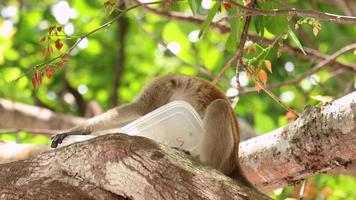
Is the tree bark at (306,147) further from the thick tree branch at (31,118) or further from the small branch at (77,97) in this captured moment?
the small branch at (77,97)

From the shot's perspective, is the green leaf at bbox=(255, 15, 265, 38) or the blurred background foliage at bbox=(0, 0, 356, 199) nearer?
the green leaf at bbox=(255, 15, 265, 38)

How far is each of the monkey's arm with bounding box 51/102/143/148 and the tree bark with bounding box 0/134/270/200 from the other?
155cm

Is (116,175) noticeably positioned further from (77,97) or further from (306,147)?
(77,97)

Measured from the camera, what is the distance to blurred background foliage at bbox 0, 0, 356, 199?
25.5ft

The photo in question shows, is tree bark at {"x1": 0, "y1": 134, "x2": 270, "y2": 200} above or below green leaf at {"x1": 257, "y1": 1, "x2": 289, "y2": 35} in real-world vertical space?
below

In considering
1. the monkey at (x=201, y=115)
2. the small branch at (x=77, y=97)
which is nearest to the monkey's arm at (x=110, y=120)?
the monkey at (x=201, y=115)

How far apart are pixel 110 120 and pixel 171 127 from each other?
38.2 inches

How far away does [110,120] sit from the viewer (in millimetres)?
5258

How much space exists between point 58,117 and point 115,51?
78.0 inches

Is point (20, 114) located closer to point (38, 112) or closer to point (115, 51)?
point (38, 112)

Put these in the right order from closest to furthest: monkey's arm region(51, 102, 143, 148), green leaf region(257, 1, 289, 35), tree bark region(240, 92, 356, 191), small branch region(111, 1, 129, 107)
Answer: tree bark region(240, 92, 356, 191)
green leaf region(257, 1, 289, 35)
monkey's arm region(51, 102, 143, 148)
small branch region(111, 1, 129, 107)

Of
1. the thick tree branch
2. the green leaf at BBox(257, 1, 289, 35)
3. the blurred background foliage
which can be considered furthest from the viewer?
the blurred background foliage

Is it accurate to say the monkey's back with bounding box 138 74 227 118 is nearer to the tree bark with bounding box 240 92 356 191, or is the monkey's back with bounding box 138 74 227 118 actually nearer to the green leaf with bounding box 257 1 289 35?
the tree bark with bounding box 240 92 356 191

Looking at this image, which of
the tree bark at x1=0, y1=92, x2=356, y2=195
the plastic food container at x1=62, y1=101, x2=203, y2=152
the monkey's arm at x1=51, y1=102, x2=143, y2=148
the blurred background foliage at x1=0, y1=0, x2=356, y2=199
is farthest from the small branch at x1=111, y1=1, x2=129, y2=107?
the plastic food container at x1=62, y1=101, x2=203, y2=152
